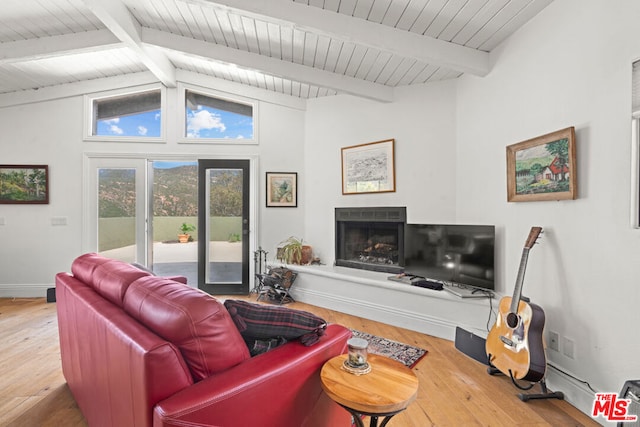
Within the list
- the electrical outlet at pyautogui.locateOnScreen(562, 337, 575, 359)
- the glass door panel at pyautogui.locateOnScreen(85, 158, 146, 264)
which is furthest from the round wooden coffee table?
the glass door panel at pyautogui.locateOnScreen(85, 158, 146, 264)

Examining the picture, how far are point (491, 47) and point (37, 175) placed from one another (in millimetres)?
5682

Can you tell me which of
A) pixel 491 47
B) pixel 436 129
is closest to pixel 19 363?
pixel 436 129

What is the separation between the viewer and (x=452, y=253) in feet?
9.89

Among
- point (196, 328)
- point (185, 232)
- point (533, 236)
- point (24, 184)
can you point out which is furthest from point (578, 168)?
point (185, 232)

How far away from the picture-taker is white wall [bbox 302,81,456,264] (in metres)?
3.41

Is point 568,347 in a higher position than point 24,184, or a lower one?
lower

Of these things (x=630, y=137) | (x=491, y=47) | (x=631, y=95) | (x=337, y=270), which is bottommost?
(x=337, y=270)

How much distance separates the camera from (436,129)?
3.46 meters

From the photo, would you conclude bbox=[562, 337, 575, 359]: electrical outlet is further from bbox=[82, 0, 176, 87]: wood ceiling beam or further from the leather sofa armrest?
bbox=[82, 0, 176, 87]: wood ceiling beam

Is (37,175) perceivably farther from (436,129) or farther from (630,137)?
(630,137)

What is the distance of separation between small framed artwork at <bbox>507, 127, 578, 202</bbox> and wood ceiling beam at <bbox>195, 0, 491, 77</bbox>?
3.05 feet

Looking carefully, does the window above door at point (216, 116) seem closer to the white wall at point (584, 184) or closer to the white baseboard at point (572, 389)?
the white wall at point (584, 184)

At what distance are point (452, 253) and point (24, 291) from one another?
217 inches

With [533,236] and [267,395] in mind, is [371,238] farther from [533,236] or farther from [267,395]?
[267,395]
